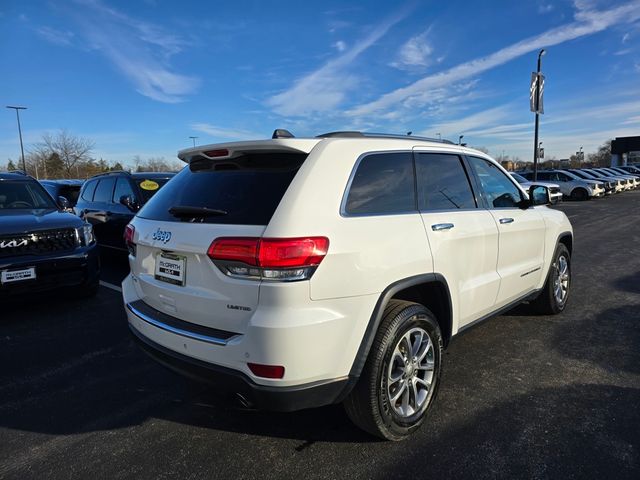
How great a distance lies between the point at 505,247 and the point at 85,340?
4.10m

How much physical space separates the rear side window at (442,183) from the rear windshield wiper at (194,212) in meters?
1.33

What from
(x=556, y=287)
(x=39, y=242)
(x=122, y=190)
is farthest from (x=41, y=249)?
(x=556, y=287)

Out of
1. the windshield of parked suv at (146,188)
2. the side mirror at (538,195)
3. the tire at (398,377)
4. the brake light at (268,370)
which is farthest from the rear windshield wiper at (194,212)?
the windshield of parked suv at (146,188)

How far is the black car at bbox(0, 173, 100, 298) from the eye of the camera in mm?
4773

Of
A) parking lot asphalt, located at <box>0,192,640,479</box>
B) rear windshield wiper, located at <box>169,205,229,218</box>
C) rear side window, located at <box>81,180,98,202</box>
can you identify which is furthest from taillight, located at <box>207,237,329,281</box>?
rear side window, located at <box>81,180,98,202</box>

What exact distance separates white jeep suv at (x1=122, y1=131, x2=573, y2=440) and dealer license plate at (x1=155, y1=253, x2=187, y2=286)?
0.04 feet

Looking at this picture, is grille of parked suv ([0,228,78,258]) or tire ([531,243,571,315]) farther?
grille of parked suv ([0,228,78,258])

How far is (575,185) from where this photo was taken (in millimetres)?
24281

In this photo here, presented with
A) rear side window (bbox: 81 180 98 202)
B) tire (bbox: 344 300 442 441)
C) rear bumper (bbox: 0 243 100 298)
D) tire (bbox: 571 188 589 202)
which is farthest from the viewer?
tire (bbox: 571 188 589 202)

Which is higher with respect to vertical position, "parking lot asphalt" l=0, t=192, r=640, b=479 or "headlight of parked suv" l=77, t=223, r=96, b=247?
"headlight of parked suv" l=77, t=223, r=96, b=247

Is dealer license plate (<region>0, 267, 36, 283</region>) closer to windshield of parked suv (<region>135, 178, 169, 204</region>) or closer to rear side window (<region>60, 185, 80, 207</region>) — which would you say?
windshield of parked suv (<region>135, 178, 169, 204</region>)

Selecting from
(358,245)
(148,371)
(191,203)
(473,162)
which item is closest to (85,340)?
(148,371)

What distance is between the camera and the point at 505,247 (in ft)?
12.0

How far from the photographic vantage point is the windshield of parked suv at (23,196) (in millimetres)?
5970
